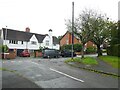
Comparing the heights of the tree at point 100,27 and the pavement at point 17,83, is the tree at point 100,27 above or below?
above

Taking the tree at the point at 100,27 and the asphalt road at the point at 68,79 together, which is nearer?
the asphalt road at the point at 68,79

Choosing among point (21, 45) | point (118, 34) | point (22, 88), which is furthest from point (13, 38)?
point (22, 88)

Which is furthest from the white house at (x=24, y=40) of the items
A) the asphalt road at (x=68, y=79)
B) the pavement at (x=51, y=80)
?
the pavement at (x=51, y=80)

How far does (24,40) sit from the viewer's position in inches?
2591

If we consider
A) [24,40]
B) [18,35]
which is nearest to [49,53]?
[24,40]

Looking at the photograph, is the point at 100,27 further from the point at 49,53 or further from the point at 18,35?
the point at 18,35

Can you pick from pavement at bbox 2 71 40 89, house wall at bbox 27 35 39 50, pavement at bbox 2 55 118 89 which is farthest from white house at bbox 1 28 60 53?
pavement at bbox 2 71 40 89

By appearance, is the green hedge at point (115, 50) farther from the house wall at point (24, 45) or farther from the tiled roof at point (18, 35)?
the tiled roof at point (18, 35)

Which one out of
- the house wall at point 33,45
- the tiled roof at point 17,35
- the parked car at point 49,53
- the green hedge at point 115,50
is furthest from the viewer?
the house wall at point 33,45

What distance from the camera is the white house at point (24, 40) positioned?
201 ft

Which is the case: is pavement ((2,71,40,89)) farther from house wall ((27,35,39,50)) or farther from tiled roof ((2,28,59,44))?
house wall ((27,35,39,50))

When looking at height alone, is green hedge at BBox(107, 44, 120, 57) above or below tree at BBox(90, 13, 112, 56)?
below

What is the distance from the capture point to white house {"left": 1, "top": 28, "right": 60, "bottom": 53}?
61.3 m

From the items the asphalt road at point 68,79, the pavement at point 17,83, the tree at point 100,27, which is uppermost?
the tree at point 100,27
